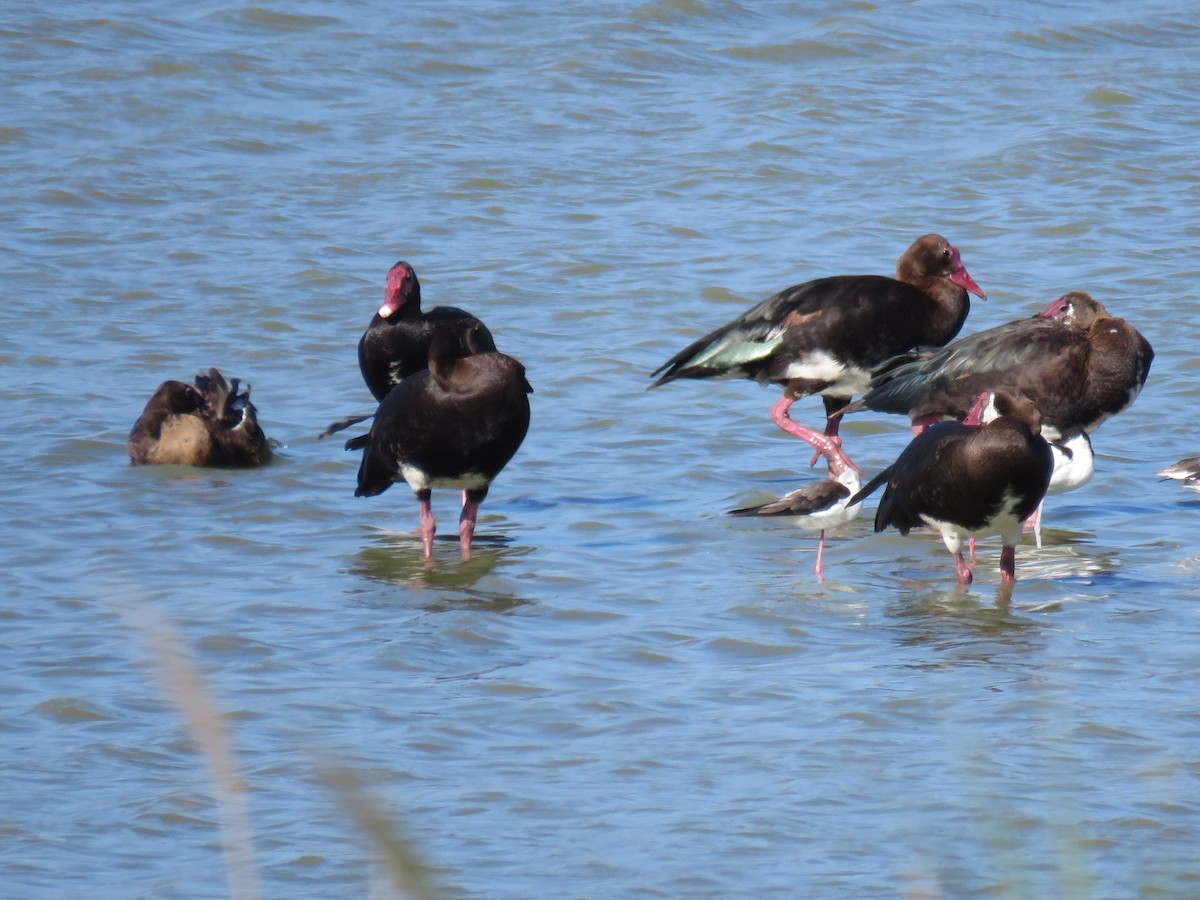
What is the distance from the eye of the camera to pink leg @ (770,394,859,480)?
355 inches

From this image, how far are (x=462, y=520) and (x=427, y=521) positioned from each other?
15 centimetres

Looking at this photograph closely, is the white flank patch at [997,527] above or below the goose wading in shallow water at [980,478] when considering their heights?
below

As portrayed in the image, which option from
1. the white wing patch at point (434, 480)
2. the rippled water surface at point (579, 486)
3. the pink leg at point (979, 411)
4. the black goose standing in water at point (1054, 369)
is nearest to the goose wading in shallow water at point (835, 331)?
the rippled water surface at point (579, 486)

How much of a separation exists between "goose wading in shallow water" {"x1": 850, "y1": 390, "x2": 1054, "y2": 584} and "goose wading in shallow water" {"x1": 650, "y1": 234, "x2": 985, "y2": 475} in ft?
5.85

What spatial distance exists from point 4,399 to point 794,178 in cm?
712

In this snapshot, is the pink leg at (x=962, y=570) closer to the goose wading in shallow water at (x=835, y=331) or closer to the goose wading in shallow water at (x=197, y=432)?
the goose wading in shallow water at (x=835, y=331)

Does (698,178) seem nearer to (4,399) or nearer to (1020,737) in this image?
(4,399)

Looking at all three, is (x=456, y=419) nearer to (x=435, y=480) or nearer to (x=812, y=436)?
(x=435, y=480)

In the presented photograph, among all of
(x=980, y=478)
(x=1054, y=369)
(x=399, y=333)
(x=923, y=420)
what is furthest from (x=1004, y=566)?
(x=399, y=333)

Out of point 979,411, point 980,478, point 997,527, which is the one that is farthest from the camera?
point 979,411

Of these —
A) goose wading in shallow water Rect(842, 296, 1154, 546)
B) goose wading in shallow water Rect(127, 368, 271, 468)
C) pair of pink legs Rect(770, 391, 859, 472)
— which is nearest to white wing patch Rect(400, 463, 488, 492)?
goose wading in shallow water Rect(127, 368, 271, 468)

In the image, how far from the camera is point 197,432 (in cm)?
895

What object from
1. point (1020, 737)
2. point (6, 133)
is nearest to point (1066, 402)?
point (1020, 737)

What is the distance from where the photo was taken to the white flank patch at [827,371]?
9383mm
